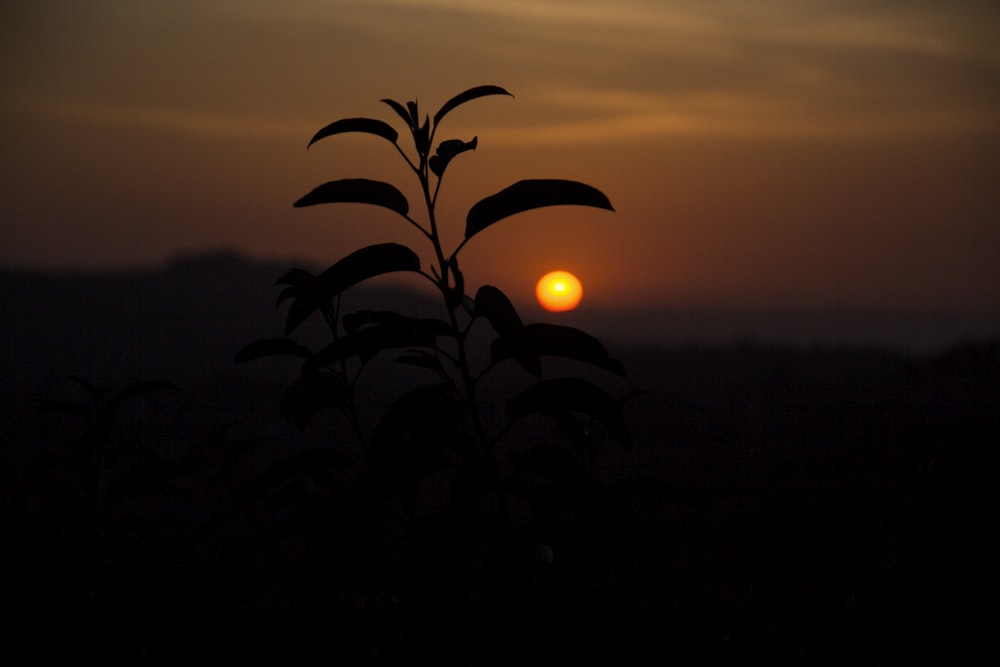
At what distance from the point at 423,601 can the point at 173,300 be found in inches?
694

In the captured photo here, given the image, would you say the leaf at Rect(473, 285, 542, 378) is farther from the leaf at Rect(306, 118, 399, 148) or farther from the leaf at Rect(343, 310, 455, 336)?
the leaf at Rect(306, 118, 399, 148)

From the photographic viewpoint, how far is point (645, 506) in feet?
22.1

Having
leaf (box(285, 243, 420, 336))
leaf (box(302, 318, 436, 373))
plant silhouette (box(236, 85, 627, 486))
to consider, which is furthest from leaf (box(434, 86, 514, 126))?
leaf (box(302, 318, 436, 373))

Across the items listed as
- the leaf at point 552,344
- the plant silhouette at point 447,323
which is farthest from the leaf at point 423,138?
the leaf at point 552,344

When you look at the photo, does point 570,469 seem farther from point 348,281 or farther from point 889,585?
point 889,585

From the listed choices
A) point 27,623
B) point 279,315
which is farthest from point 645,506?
point 279,315

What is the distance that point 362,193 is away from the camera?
2951mm

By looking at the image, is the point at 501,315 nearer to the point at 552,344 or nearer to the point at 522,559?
the point at 552,344

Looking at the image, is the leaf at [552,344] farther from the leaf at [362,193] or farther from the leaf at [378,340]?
the leaf at [362,193]

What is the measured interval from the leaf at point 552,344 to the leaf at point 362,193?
18.4 inches

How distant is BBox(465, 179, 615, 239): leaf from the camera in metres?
2.80

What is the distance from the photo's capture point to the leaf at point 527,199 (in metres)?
2.80

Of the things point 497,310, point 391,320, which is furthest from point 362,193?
point 497,310

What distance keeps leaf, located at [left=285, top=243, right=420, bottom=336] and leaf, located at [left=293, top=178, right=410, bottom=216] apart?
130 mm
